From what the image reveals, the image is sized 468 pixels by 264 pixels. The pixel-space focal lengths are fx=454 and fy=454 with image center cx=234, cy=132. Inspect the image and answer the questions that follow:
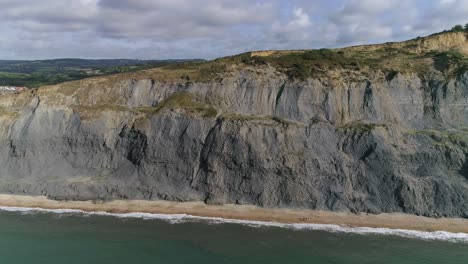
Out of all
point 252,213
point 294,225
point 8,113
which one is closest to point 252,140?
point 252,213

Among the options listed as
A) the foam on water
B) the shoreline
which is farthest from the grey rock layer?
the foam on water

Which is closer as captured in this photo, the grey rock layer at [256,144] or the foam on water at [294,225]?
the foam on water at [294,225]

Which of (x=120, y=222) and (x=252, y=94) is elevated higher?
(x=252, y=94)

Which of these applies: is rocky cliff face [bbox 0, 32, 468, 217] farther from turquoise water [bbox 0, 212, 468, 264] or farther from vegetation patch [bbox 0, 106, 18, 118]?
turquoise water [bbox 0, 212, 468, 264]

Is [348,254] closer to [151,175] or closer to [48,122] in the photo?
[151,175]

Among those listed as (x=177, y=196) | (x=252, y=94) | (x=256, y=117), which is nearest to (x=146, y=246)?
(x=177, y=196)

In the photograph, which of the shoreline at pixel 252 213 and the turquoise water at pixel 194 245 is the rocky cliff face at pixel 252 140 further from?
the turquoise water at pixel 194 245

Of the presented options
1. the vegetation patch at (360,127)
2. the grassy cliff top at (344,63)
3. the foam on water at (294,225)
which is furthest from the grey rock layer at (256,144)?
the foam on water at (294,225)
